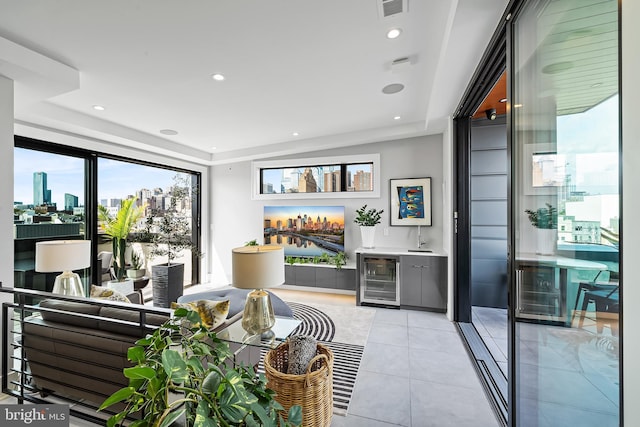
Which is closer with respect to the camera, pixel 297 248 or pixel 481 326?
pixel 481 326

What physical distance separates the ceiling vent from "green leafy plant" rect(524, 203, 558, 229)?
1.45 metres

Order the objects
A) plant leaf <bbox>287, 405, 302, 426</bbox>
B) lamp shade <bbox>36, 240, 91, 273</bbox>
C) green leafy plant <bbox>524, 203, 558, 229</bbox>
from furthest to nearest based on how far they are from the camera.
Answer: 1. lamp shade <bbox>36, 240, 91, 273</bbox>
2. green leafy plant <bbox>524, 203, 558, 229</bbox>
3. plant leaf <bbox>287, 405, 302, 426</bbox>

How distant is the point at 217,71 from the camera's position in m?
2.49

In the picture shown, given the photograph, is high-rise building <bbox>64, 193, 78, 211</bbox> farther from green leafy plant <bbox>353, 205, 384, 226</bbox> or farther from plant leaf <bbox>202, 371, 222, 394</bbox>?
plant leaf <bbox>202, 371, 222, 394</bbox>

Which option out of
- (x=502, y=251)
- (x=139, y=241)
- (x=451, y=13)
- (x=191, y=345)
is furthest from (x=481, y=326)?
(x=139, y=241)

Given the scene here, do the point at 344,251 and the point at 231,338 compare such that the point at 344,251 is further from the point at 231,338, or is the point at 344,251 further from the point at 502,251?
the point at 231,338

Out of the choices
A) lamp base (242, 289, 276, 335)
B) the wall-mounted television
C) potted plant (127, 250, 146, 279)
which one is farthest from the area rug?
potted plant (127, 250, 146, 279)

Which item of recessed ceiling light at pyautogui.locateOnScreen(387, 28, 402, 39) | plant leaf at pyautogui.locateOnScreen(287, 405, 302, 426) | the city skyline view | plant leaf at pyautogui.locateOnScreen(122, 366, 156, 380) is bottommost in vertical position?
plant leaf at pyautogui.locateOnScreen(287, 405, 302, 426)

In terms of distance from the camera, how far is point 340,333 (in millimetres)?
3287

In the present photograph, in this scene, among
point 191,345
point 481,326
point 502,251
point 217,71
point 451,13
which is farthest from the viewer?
point 502,251

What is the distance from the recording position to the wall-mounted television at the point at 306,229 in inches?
197

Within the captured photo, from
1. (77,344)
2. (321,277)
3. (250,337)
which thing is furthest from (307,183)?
(77,344)

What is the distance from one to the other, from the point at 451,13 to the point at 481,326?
328cm

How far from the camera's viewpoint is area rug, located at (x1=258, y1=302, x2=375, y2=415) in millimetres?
2268
